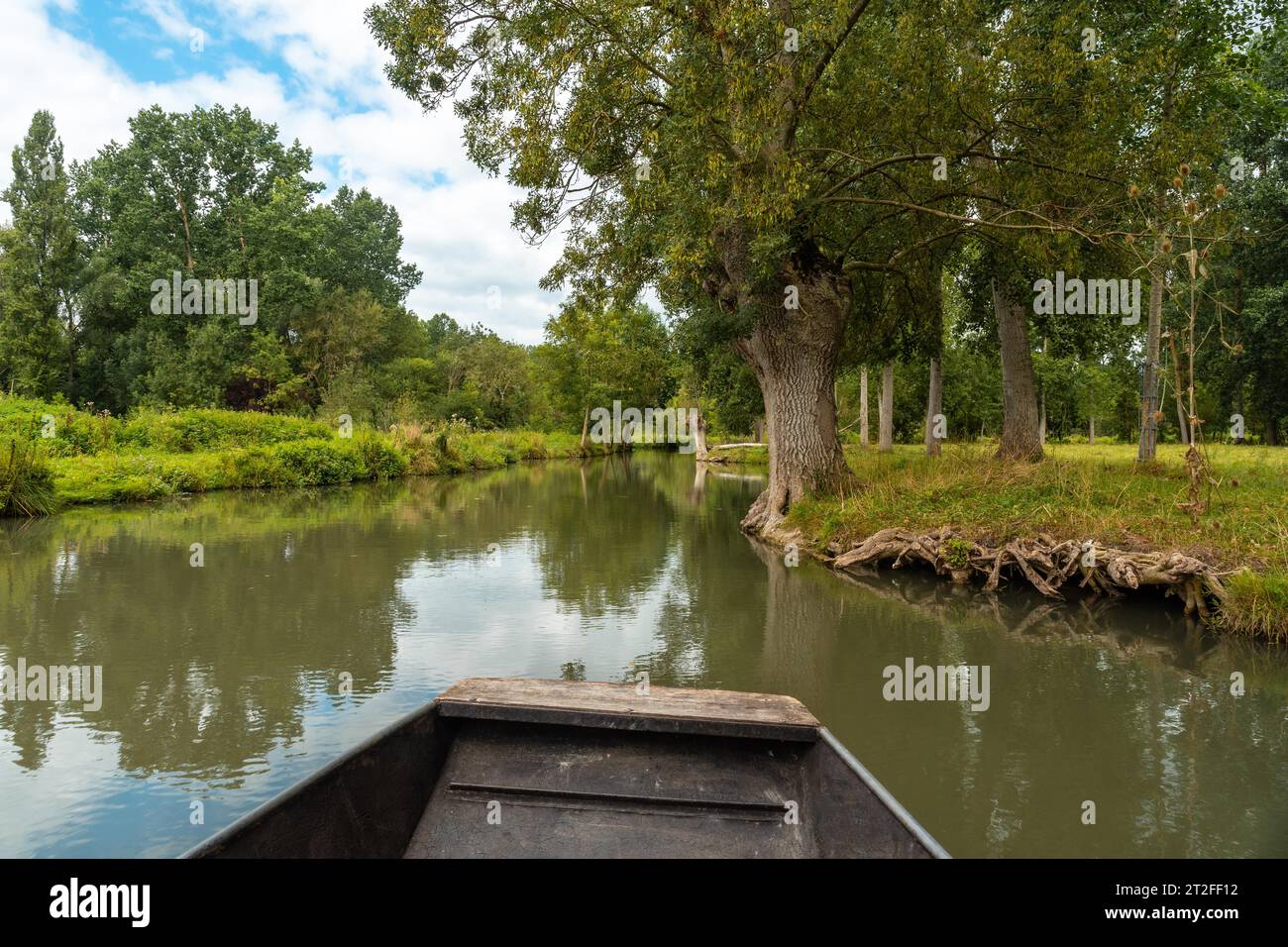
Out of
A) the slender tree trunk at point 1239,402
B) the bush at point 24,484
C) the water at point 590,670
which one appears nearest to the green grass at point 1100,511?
the water at point 590,670

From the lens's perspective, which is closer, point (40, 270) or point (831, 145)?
point (831, 145)

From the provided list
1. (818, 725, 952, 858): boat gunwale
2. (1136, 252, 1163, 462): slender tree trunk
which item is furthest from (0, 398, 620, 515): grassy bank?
(1136, 252, 1163, 462): slender tree trunk

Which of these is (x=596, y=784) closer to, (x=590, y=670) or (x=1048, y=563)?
(x=590, y=670)

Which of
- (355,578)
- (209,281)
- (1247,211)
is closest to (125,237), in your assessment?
(209,281)

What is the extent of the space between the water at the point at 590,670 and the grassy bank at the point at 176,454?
3.80 metres

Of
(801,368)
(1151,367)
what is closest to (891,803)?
(801,368)

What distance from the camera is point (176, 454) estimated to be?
72.0 feet

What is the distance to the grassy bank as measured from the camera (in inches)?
629

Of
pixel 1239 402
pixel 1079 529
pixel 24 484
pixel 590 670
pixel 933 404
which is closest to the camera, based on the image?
pixel 590 670

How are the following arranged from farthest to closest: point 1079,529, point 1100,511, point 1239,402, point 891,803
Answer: point 1239,402 < point 1100,511 < point 1079,529 < point 891,803

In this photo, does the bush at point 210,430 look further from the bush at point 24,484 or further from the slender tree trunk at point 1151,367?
the slender tree trunk at point 1151,367

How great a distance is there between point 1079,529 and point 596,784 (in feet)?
27.5

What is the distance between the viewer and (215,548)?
12.0 meters

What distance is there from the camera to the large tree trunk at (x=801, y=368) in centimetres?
1305
